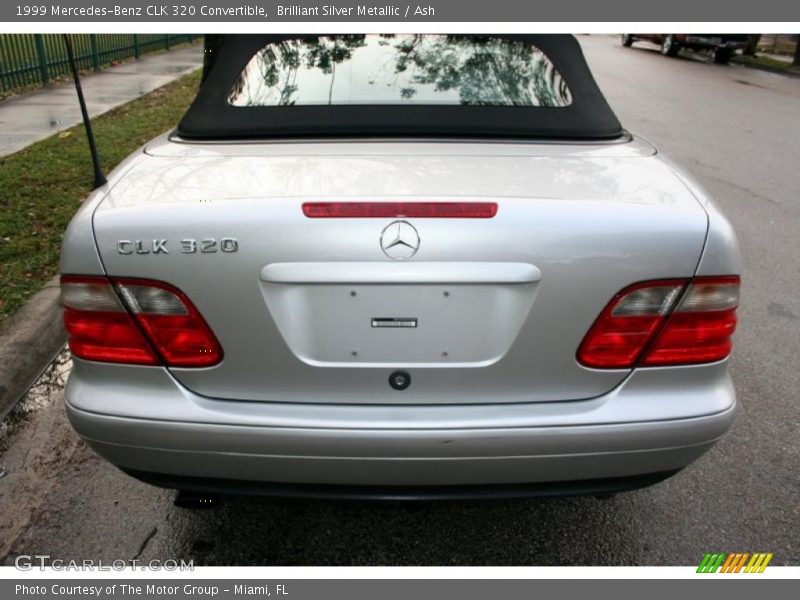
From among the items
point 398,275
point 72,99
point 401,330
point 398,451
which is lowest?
point 72,99

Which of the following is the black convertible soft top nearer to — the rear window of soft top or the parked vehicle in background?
the rear window of soft top

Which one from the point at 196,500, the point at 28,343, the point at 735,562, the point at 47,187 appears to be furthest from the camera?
the point at 47,187

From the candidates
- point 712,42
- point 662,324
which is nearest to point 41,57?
point 662,324

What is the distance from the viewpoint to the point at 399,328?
179 centimetres

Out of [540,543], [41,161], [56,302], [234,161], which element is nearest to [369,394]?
[234,161]

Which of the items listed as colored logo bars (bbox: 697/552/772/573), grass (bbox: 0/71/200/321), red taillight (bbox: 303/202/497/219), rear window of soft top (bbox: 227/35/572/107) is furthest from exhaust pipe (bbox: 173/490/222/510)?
grass (bbox: 0/71/200/321)

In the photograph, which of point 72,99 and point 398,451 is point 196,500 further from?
point 72,99

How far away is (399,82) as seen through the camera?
2672 millimetres

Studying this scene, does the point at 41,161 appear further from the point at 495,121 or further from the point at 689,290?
the point at 689,290

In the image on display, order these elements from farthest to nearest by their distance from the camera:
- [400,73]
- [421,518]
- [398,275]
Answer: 1. [400,73]
2. [421,518]
3. [398,275]

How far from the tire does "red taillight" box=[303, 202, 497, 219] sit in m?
22.2

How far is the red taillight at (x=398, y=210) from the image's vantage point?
1.75m

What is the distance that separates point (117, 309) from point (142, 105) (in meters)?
Answer: 9.13

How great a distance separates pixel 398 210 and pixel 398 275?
0.17 meters
